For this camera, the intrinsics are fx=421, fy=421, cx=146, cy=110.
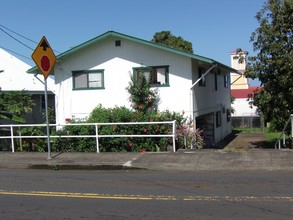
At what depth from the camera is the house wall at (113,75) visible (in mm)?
18812

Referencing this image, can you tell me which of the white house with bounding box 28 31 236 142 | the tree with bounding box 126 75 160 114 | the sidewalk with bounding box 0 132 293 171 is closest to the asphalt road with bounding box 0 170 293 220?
the sidewalk with bounding box 0 132 293 171

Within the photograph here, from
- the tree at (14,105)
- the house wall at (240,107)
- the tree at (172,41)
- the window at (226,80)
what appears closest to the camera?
the tree at (14,105)

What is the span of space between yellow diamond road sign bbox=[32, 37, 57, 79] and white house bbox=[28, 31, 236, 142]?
6.50 metres

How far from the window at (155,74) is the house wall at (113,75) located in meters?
0.19

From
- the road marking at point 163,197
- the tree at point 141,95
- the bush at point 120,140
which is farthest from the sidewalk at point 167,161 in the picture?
the tree at point 141,95

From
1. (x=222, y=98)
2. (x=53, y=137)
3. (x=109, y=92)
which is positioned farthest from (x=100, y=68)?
(x=222, y=98)

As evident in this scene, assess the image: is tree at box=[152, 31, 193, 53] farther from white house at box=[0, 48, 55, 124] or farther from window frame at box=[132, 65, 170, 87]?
window frame at box=[132, 65, 170, 87]

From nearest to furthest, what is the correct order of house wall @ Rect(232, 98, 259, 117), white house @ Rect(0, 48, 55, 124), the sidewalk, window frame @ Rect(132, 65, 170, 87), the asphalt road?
the asphalt road, the sidewalk, window frame @ Rect(132, 65, 170, 87), white house @ Rect(0, 48, 55, 124), house wall @ Rect(232, 98, 259, 117)

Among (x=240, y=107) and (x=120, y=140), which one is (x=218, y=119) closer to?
(x=120, y=140)

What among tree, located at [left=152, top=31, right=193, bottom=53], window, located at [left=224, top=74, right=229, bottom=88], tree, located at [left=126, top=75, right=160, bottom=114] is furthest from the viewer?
tree, located at [left=152, top=31, right=193, bottom=53]

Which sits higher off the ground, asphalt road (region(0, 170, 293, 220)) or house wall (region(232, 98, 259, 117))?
house wall (region(232, 98, 259, 117))

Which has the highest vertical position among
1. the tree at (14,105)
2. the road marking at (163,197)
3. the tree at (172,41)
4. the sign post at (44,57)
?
the tree at (172,41)

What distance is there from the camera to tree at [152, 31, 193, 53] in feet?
141

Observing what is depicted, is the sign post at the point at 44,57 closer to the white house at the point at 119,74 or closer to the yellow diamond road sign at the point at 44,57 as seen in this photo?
the yellow diamond road sign at the point at 44,57
